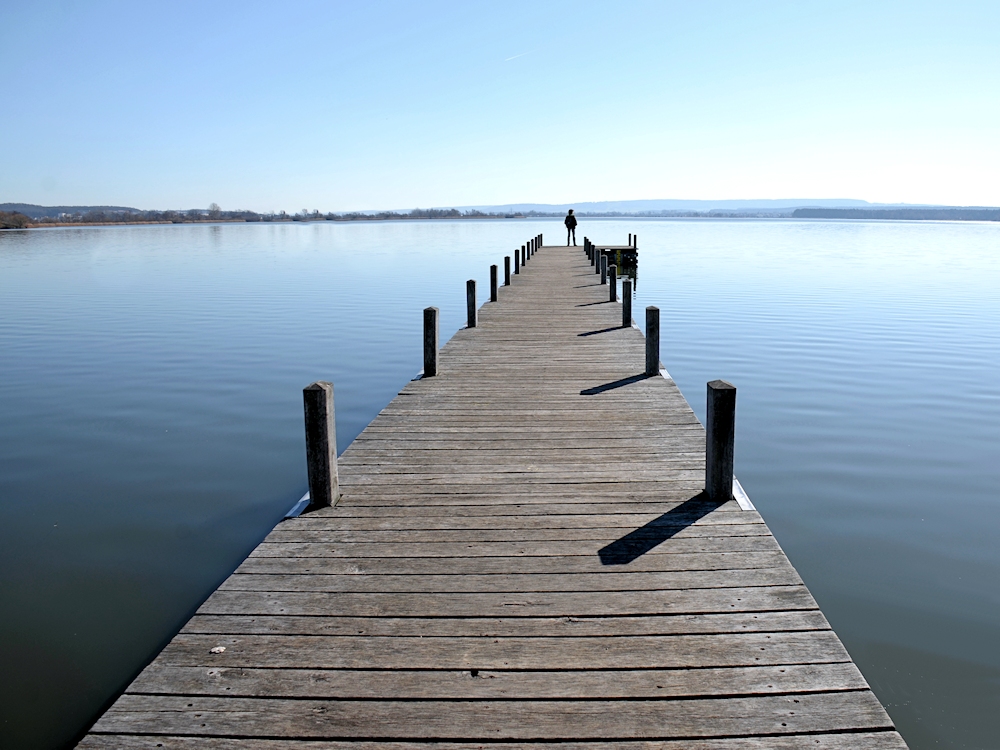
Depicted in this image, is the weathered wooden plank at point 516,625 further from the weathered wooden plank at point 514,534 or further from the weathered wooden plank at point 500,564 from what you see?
the weathered wooden plank at point 514,534

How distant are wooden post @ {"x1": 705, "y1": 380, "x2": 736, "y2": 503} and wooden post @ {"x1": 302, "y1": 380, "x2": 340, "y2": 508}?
2.70m

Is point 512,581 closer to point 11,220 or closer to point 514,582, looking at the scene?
point 514,582

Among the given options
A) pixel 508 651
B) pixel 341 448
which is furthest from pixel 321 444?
pixel 341 448

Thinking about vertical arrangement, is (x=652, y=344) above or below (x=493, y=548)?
above

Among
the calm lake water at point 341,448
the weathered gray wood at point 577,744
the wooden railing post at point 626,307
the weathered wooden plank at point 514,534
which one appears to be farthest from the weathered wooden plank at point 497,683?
the wooden railing post at point 626,307

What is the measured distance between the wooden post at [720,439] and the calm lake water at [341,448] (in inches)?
63.4

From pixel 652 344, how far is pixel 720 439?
472 centimetres

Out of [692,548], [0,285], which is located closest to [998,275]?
[692,548]

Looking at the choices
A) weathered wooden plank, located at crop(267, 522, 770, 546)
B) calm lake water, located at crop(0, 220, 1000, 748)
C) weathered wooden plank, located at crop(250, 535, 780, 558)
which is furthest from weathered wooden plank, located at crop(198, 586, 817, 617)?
calm lake water, located at crop(0, 220, 1000, 748)

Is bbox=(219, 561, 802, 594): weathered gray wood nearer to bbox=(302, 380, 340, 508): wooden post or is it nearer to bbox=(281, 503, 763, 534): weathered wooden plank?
bbox=(281, 503, 763, 534): weathered wooden plank

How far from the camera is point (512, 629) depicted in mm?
3836

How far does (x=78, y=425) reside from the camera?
11789 mm

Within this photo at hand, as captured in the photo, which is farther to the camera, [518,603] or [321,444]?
[321,444]

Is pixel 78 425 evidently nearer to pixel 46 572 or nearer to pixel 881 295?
pixel 46 572
